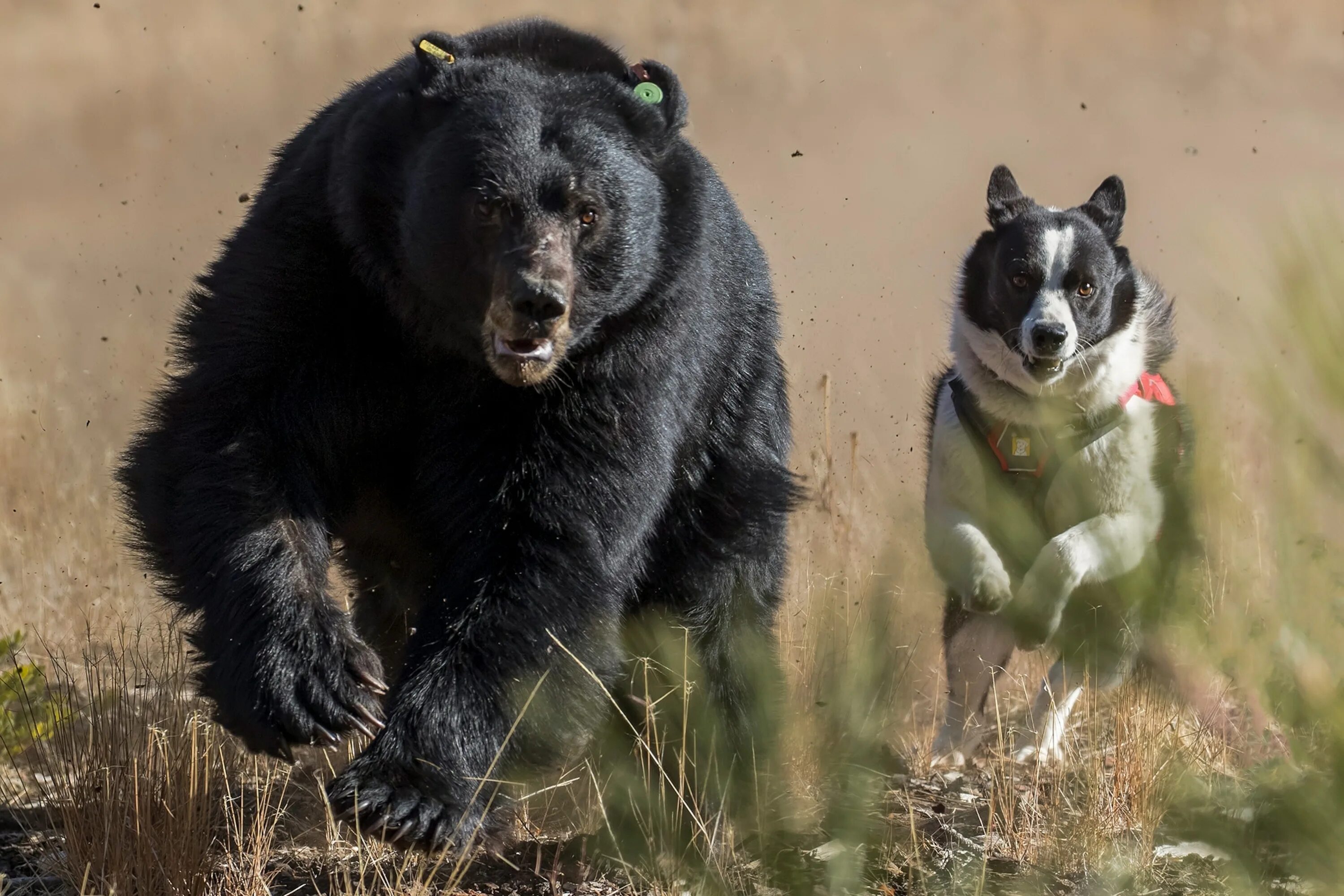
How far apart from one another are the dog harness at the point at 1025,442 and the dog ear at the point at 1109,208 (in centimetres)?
71

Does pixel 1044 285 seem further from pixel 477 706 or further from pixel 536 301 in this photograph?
pixel 477 706

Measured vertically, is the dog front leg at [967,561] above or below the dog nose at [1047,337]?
below

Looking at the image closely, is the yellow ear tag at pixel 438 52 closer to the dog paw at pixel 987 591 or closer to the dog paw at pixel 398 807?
the dog paw at pixel 398 807

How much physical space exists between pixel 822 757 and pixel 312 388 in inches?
82.4

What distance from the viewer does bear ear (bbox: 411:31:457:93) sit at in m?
3.70

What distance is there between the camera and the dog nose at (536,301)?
340cm

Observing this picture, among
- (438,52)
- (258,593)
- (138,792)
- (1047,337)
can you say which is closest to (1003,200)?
(1047,337)

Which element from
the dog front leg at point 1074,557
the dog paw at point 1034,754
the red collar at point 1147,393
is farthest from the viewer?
the red collar at point 1147,393

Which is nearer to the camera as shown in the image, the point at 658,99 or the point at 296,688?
the point at 296,688

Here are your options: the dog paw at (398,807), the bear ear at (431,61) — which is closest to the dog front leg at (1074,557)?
the dog paw at (398,807)

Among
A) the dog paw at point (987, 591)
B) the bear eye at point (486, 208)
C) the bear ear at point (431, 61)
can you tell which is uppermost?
the bear ear at point (431, 61)

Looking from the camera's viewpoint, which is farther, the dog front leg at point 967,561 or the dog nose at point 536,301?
the dog front leg at point 967,561

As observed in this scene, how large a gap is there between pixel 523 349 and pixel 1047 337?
2619 millimetres

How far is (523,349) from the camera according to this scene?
3.46 meters
